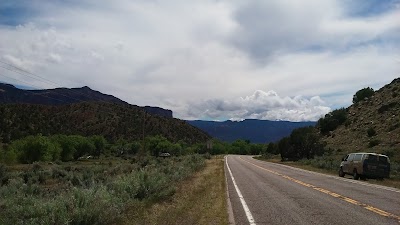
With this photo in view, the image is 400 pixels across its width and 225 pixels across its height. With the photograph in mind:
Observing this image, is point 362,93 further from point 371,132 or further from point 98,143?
point 98,143

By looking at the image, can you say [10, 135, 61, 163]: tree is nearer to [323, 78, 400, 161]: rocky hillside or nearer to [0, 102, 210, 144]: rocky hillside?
[0, 102, 210, 144]: rocky hillside

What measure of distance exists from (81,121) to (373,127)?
8432 centimetres

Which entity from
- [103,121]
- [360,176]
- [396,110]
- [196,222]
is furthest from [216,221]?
[103,121]

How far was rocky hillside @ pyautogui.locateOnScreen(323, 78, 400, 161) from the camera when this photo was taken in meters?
50.3

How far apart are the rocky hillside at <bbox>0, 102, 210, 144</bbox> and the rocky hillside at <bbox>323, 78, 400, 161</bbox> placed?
4839 centimetres

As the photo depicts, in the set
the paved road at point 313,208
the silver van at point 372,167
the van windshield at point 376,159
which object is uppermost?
the van windshield at point 376,159

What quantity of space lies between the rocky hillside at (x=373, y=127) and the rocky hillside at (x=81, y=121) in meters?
48.4

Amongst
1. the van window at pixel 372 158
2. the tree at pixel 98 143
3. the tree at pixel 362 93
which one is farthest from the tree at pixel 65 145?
the van window at pixel 372 158

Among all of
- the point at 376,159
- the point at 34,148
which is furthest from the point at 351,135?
the point at 34,148

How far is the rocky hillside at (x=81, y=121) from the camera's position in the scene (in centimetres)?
9906

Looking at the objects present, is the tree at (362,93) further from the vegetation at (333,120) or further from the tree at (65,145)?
the tree at (65,145)

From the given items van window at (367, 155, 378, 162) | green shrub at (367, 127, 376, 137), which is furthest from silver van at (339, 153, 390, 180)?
green shrub at (367, 127, 376, 137)

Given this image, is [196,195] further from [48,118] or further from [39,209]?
[48,118]

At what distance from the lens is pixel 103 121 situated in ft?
399
